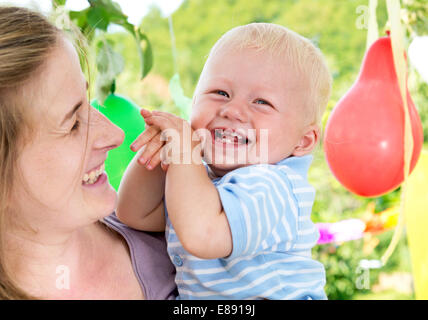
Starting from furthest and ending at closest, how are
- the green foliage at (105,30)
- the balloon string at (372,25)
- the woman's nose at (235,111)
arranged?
the green foliage at (105,30), the balloon string at (372,25), the woman's nose at (235,111)

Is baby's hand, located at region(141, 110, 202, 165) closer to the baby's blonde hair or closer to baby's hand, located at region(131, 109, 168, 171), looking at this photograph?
baby's hand, located at region(131, 109, 168, 171)

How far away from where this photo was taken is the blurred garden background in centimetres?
238

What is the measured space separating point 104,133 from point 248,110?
24 cm

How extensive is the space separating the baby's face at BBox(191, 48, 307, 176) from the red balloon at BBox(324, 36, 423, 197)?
24cm

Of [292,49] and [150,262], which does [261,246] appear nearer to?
[150,262]

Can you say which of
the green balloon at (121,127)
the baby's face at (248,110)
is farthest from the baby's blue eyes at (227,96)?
the green balloon at (121,127)

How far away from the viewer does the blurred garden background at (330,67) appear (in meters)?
2.38

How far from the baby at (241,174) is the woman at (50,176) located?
0.26 ft

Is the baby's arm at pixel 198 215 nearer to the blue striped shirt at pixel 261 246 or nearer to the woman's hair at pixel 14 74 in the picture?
the blue striped shirt at pixel 261 246

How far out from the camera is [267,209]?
2.67 ft

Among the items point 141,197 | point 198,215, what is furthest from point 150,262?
point 198,215

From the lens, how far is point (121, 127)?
118cm

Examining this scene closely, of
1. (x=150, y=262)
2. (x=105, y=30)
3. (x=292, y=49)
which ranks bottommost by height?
(x=150, y=262)

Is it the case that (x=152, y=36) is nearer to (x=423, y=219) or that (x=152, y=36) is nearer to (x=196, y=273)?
(x=423, y=219)
